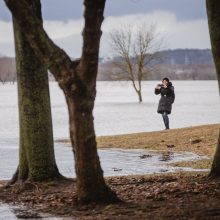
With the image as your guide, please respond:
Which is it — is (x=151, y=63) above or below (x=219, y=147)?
above

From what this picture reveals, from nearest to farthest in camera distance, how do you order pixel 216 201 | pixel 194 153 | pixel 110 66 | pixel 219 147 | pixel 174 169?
pixel 216 201, pixel 219 147, pixel 174 169, pixel 194 153, pixel 110 66

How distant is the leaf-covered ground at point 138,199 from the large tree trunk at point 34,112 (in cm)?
35

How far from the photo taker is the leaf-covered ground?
729cm

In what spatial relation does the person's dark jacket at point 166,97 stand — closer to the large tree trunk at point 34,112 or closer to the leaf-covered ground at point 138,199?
the leaf-covered ground at point 138,199

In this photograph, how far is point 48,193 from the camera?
967 cm

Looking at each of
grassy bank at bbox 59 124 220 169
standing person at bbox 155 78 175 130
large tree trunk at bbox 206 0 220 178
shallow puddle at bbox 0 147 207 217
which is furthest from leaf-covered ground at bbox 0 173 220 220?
standing person at bbox 155 78 175 130

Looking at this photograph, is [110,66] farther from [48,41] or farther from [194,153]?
[48,41]

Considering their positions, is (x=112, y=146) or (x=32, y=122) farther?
(x=112, y=146)

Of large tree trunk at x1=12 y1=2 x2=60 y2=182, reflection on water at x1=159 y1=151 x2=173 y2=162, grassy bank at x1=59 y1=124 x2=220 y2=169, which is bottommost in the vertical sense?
reflection on water at x1=159 y1=151 x2=173 y2=162

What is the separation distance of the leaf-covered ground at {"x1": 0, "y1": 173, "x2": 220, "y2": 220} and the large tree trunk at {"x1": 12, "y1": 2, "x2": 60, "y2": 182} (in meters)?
0.35

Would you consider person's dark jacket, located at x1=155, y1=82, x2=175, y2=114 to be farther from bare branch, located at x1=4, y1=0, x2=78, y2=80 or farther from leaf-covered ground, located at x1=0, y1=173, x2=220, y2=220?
bare branch, located at x1=4, y1=0, x2=78, y2=80

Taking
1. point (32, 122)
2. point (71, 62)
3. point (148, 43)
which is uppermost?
point (148, 43)

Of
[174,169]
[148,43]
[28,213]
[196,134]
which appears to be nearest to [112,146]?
[196,134]

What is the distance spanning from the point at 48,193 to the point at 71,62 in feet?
9.80
